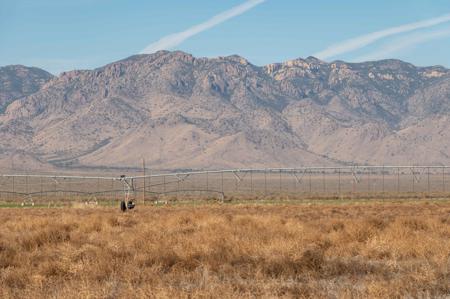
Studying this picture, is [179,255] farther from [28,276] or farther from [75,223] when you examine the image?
[75,223]

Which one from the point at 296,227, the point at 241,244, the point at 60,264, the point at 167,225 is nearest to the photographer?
the point at 60,264

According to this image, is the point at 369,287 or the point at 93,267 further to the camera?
the point at 93,267

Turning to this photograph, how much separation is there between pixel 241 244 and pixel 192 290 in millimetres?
5262

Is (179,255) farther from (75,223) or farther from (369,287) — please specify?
(75,223)

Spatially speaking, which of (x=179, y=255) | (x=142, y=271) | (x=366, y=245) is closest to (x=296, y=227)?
(x=366, y=245)

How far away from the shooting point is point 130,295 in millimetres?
11320

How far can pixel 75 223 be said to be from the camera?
25.7 m

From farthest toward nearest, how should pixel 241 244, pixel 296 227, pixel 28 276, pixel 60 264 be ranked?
1. pixel 296 227
2. pixel 241 244
3. pixel 60 264
4. pixel 28 276

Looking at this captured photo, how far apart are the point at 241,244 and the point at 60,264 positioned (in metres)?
4.38

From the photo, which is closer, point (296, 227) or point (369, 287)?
point (369, 287)

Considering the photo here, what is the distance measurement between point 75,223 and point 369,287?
16241 millimetres

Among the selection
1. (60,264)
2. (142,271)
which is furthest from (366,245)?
(60,264)

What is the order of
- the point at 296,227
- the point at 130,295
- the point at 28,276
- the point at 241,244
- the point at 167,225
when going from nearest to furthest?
1. the point at 130,295
2. the point at 28,276
3. the point at 241,244
4. the point at 296,227
5. the point at 167,225

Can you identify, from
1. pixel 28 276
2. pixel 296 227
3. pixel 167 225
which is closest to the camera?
pixel 28 276
